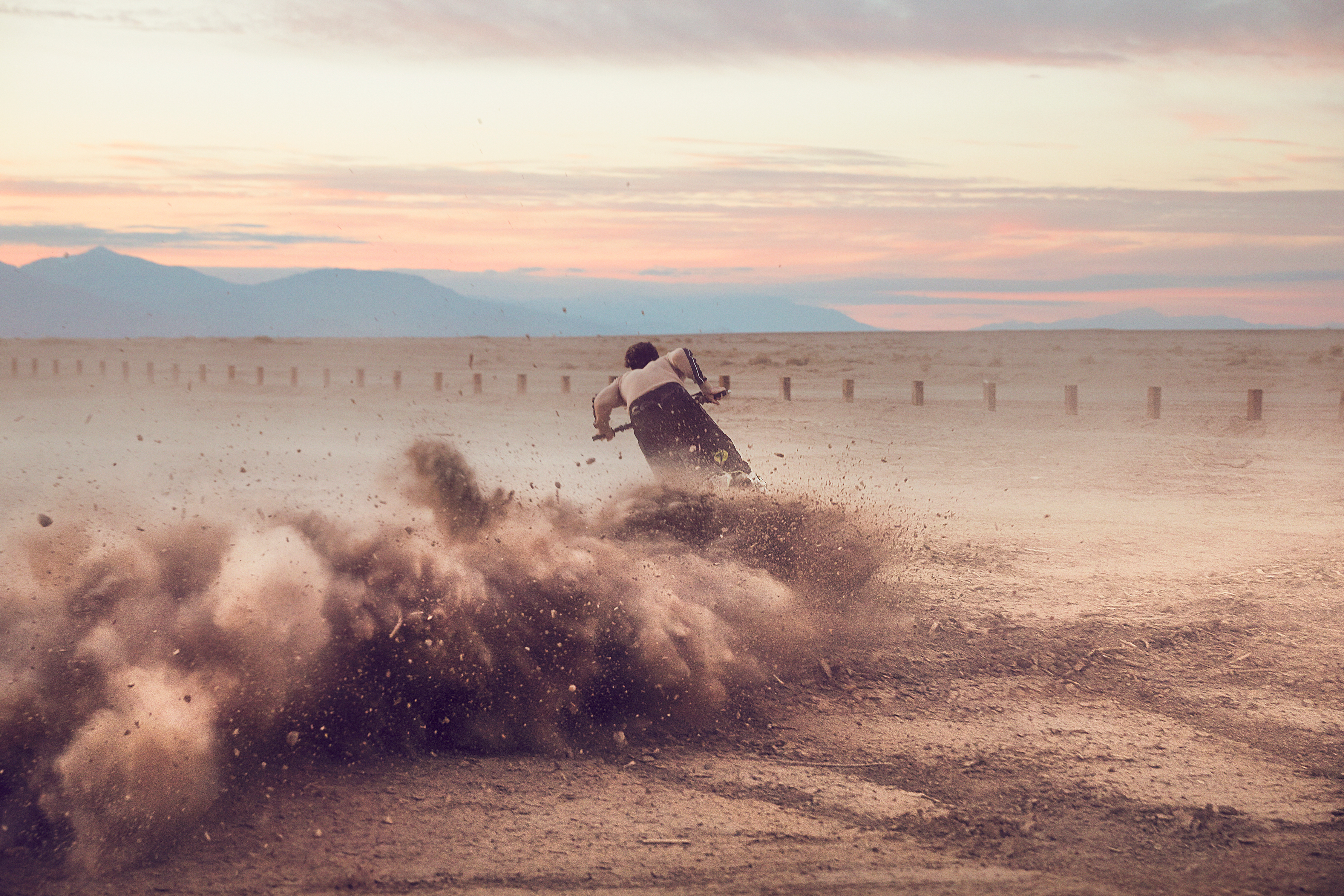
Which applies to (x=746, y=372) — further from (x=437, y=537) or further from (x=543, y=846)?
(x=543, y=846)

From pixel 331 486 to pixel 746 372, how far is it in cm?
2839

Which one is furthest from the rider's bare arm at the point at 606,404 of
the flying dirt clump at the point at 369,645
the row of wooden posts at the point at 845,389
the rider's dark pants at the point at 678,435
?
the flying dirt clump at the point at 369,645

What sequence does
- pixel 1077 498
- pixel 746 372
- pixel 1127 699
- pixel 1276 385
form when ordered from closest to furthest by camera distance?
pixel 1127 699
pixel 1077 498
pixel 1276 385
pixel 746 372

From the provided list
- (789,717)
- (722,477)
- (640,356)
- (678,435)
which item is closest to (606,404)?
(640,356)

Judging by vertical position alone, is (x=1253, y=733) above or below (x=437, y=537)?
below

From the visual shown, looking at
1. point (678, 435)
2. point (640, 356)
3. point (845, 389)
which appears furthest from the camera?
point (845, 389)

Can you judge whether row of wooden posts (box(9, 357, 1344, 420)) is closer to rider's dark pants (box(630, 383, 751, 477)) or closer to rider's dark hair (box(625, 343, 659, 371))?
rider's dark hair (box(625, 343, 659, 371))

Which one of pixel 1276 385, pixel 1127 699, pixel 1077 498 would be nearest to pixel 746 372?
pixel 1276 385

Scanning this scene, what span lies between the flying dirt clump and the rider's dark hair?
91 centimetres

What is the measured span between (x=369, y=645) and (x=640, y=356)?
2.86 m

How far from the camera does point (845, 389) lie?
24.6 m

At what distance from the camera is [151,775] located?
4645mm

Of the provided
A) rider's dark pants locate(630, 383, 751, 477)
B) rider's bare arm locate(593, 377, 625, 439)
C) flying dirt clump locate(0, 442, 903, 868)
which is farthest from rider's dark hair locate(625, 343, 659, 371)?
flying dirt clump locate(0, 442, 903, 868)

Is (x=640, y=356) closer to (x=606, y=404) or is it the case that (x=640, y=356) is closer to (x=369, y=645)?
(x=606, y=404)
